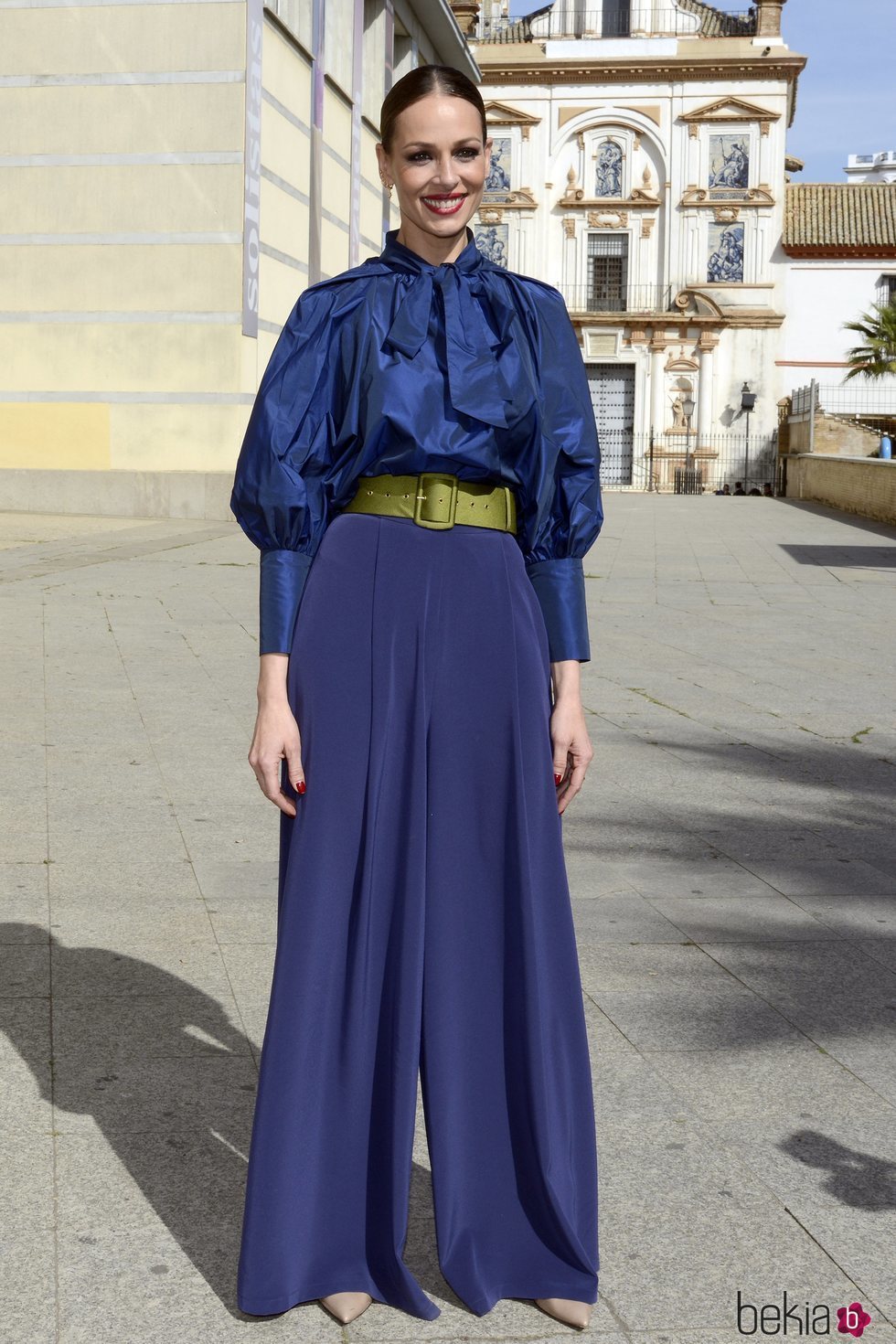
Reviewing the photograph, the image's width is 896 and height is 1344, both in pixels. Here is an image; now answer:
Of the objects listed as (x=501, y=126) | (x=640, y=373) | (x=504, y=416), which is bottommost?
(x=504, y=416)

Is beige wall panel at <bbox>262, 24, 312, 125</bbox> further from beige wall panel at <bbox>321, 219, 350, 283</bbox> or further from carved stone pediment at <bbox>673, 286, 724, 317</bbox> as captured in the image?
carved stone pediment at <bbox>673, 286, 724, 317</bbox>

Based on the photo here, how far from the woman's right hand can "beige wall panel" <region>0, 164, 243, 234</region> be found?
21182 millimetres

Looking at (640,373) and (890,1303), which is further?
(640,373)

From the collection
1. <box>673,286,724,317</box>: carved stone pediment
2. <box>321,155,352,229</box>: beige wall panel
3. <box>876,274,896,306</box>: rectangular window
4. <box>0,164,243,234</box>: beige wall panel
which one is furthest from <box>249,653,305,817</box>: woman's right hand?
<box>876,274,896,306</box>: rectangular window

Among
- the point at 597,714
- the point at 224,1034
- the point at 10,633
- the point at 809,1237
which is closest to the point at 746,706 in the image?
the point at 597,714

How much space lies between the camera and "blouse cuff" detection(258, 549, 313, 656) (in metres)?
2.42

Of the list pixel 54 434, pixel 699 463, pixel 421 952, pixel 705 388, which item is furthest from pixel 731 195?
pixel 421 952

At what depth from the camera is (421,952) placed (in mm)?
2389

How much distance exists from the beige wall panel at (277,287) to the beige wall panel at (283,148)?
1344 millimetres

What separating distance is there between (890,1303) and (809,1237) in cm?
22

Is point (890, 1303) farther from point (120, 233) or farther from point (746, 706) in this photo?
point (120, 233)

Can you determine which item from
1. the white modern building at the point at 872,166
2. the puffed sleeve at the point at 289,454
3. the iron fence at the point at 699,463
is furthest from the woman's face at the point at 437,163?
the white modern building at the point at 872,166

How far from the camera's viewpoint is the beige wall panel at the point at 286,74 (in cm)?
2314

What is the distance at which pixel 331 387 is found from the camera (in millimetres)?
2418
